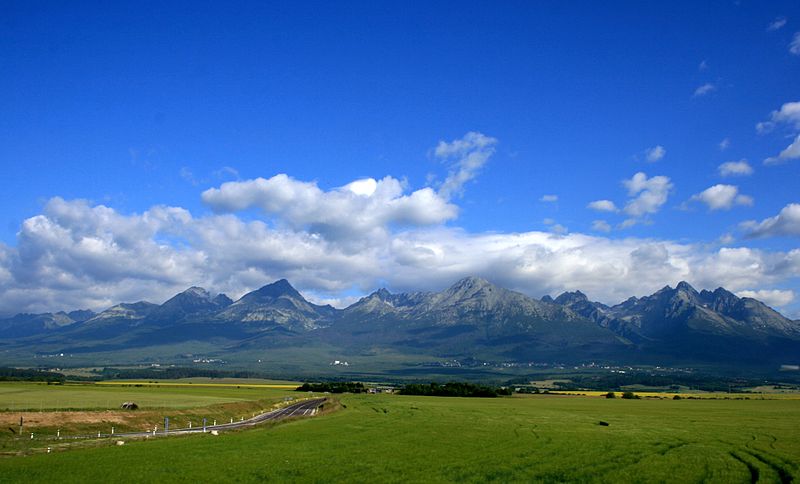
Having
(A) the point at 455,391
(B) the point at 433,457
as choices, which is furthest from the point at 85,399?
(A) the point at 455,391

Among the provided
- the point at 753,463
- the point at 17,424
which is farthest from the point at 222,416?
the point at 753,463

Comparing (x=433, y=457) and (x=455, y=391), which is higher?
(x=433, y=457)

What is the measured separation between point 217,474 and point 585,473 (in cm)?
2243

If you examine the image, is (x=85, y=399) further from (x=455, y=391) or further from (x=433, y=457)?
(x=455, y=391)

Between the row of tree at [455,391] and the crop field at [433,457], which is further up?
the crop field at [433,457]

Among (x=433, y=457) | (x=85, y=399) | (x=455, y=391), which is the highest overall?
(x=433, y=457)

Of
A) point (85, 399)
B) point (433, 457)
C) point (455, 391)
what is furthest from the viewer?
point (455, 391)

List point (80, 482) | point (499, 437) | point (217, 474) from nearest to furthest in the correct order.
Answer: point (80, 482)
point (217, 474)
point (499, 437)

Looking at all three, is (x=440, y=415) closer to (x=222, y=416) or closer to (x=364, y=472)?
(x=222, y=416)

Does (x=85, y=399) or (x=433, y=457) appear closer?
(x=433, y=457)

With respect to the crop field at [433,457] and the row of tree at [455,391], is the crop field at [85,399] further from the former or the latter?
the row of tree at [455,391]

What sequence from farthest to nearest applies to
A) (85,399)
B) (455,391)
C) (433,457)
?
(455,391) → (85,399) → (433,457)

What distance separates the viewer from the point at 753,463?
41.9 meters

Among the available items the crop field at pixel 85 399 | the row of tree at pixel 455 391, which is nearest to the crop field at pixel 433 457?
the crop field at pixel 85 399
